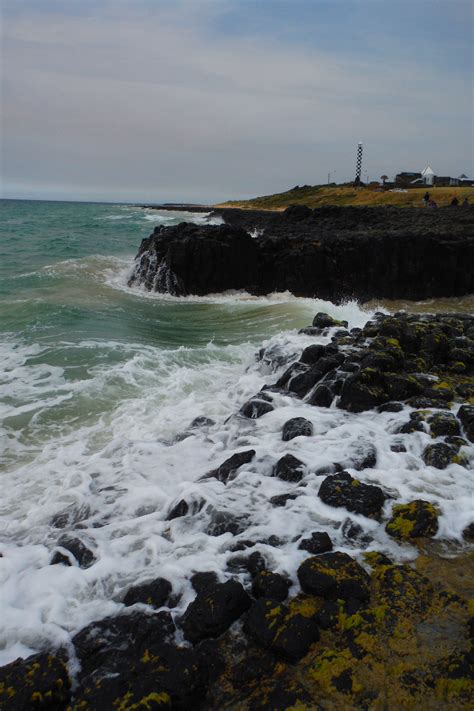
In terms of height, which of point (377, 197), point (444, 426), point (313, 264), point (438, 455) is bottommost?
point (438, 455)

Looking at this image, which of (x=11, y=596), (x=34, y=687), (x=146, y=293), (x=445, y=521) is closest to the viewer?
(x=34, y=687)

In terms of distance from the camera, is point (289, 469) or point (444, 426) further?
point (444, 426)

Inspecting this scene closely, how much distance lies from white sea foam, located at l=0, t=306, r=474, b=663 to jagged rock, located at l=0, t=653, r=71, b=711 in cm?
37

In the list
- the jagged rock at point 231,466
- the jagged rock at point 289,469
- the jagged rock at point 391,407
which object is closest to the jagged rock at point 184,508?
the jagged rock at point 231,466

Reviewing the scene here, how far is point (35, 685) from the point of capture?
3.03 m

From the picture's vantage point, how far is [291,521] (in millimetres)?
4797

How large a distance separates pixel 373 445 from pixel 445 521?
153 centimetres

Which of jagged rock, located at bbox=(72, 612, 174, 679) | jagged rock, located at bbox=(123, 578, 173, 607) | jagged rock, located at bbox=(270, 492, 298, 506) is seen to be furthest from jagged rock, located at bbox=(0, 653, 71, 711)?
jagged rock, located at bbox=(270, 492, 298, 506)

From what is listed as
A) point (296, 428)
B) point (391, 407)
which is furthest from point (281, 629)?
point (391, 407)

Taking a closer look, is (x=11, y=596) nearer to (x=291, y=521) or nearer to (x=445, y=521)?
(x=291, y=521)

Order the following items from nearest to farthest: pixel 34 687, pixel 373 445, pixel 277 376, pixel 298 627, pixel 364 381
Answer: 1. pixel 34 687
2. pixel 298 627
3. pixel 373 445
4. pixel 364 381
5. pixel 277 376

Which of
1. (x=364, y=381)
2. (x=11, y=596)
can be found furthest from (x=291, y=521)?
(x=364, y=381)

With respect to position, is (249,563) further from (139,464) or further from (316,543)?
(139,464)

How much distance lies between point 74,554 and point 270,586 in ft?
6.36
